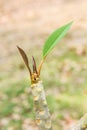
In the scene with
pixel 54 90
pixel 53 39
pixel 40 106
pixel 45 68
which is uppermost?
pixel 45 68

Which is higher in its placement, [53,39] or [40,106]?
[53,39]

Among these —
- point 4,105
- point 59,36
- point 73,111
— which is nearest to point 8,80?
point 4,105

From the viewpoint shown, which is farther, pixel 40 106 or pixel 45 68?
pixel 45 68

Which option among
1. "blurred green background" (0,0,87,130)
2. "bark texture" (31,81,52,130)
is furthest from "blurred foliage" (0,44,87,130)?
"bark texture" (31,81,52,130)

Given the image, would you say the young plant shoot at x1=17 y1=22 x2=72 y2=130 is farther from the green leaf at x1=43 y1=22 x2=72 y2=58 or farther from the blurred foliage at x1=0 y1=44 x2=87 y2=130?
the blurred foliage at x1=0 y1=44 x2=87 y2=130

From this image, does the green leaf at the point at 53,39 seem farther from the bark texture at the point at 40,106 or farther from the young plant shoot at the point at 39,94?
the bark texture at the point at 40,106

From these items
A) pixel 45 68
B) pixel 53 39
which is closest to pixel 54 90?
pixel 45 68

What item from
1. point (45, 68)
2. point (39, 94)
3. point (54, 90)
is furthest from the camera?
point (45, 68)

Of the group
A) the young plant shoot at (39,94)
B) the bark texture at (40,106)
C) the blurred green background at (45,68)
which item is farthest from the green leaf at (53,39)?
the blurred green background at (45,68)

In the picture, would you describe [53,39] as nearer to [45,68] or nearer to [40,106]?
[40,106]
